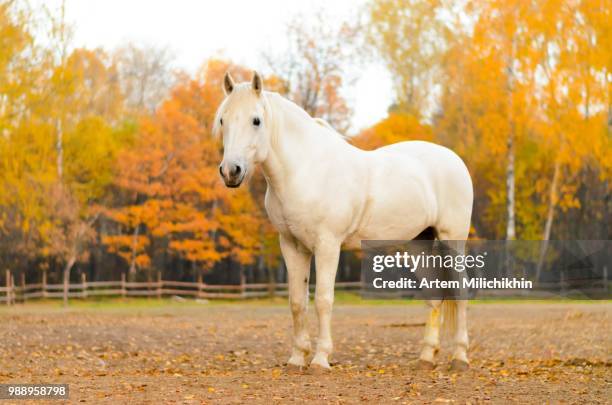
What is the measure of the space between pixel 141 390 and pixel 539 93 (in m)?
25.8

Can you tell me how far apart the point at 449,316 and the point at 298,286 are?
185cm

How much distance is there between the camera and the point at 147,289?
35344mm

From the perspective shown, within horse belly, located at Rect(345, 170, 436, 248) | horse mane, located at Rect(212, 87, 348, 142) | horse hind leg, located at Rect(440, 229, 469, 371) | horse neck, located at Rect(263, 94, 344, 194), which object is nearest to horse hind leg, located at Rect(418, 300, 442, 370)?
horse hind leg, located at Rect(440, 229, 469, 371)

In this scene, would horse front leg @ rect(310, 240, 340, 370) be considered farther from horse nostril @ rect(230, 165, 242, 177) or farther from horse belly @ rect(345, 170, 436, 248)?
horse nostril @ rect(230, 165, 242, 177)

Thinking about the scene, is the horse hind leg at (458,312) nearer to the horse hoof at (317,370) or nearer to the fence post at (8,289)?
the horse hoof at (317,370)

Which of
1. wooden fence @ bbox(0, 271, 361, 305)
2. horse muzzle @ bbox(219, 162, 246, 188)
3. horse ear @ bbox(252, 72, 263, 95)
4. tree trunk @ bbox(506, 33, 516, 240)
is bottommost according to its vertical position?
wooden fence @ bbox(0, 271, 361, 305)

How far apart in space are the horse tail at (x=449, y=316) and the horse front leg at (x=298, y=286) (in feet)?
5.33

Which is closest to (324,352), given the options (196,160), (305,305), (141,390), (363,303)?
(305,305)

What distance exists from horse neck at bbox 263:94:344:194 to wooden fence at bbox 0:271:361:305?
975 inches

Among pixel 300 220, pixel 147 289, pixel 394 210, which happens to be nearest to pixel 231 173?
pixel 300 220

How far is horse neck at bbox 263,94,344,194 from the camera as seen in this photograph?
26.5 ft

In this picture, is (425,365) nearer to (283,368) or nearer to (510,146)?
(283,368)

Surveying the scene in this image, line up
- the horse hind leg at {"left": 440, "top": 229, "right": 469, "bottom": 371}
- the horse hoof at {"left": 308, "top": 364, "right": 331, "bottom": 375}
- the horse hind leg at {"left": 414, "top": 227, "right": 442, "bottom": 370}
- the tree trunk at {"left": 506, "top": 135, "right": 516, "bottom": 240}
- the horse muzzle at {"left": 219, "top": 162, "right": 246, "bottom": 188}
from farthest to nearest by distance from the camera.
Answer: the tree trunk at {"left": 506, "top": 135, "right": 516, "bottom": 240} < the horse hind leg at {"left": 440, "top": 229, "right": 469, "bottom": 371} < the horse hind leg at {"left": 414, "top": 227, "right": 442, "bottom": 370} < the horse hoof at {"left": 308, "top": 364, "right": 331, "bottom": 375} < the horse muzzle at {"left": 219, "top": 162, "right": 246, "bottom": 188}

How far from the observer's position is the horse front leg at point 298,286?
8266mm
